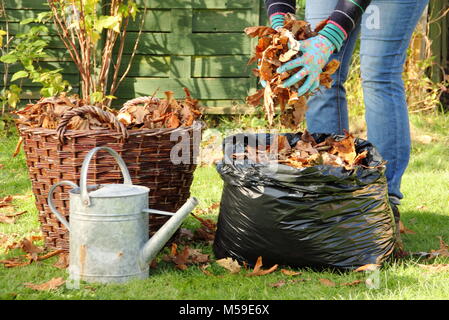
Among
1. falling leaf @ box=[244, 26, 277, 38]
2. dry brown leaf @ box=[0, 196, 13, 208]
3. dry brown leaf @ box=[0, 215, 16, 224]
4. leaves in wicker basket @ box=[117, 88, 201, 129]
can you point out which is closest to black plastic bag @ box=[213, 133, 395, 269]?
leaves in wicker basket @ box=[117, 88, 201, 129]

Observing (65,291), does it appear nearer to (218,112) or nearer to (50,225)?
(50,225)

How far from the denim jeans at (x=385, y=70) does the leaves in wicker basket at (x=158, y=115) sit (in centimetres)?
68

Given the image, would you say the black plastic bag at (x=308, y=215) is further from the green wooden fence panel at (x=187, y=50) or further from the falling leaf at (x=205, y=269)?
the green wooden fence panel at (x=187, y=50)

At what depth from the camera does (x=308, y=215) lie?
2406 mm

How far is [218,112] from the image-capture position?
583cm

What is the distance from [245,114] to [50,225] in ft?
A: 10.8

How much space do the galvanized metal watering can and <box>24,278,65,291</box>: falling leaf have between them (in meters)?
0.07

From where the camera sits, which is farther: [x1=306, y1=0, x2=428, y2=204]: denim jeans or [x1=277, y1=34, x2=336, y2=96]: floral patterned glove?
[x1=306, y1=0, x2=428, y2=204]: denim jeans

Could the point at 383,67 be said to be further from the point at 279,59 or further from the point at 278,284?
the point at 278,284

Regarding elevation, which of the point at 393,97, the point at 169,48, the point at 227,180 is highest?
the point at 169,48

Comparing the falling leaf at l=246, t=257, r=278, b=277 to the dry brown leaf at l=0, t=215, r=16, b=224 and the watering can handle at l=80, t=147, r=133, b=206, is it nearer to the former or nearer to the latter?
the watering can handle at l=80, t=147, r=133, b=206

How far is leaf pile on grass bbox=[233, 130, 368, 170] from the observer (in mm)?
2531

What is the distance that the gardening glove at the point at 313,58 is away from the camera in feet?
7.85

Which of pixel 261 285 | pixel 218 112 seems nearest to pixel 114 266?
pixel 261 285
